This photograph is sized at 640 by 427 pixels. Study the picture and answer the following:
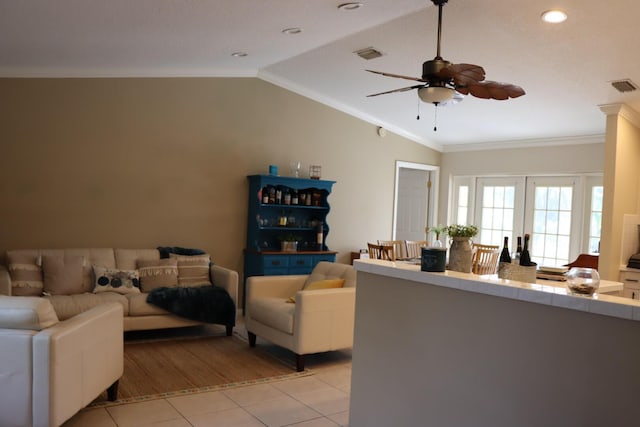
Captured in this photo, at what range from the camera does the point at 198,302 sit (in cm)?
545

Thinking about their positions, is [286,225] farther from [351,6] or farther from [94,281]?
[351,6]

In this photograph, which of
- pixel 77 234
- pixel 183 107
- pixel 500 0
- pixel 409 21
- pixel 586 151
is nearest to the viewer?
pixel 500 0

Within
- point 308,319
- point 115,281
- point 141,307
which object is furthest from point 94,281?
point 308,319

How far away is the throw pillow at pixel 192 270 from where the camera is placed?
5793mm

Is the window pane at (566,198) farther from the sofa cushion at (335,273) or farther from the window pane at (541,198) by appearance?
the sofa cushion at (335,273)

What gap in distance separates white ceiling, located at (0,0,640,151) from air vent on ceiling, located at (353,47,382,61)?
0.08 meters

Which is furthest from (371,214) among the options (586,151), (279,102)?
(586,151)

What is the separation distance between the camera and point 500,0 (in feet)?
12.8

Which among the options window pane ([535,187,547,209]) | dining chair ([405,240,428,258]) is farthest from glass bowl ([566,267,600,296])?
window pane ([535,187,547,209])

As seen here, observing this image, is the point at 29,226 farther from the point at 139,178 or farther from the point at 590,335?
the point at 590,335

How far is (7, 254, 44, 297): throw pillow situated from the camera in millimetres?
5070

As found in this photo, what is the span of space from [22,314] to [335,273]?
3.01 m

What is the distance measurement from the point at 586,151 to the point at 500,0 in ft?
12.6

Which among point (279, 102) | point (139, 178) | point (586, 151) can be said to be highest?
point (279, 102)
